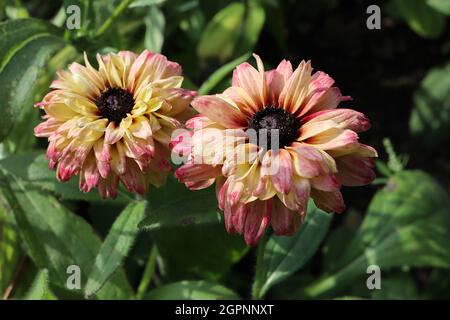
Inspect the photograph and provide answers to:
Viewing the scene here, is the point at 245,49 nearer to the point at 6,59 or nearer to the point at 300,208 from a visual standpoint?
the point at 6,59

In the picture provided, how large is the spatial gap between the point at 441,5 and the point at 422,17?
0.30 ft

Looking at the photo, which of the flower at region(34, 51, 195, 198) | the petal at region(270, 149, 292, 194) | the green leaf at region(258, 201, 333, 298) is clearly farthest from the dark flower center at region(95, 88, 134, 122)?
the green leaf at region(258, 201, 333, 298)

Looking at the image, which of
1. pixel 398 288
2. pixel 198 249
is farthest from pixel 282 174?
pixel 398 288

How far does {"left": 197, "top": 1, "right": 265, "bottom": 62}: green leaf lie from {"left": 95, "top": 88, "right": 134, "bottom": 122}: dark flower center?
0.85 meters

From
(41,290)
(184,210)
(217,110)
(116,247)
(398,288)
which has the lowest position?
(398,288)

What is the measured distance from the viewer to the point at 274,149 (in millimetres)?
1242

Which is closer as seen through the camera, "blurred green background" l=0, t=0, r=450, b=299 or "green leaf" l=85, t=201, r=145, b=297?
"green leaf" l=85, t=201, r=145, b=297

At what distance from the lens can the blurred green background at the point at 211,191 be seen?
5.74 feet

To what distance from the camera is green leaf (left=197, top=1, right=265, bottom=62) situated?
225cm

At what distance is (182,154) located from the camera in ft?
4.25

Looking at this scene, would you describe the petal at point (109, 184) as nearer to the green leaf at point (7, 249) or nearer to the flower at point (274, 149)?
the flower at point (274, 149)

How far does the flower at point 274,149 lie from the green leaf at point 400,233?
70cm

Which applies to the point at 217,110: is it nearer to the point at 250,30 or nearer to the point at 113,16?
the point at 113,16

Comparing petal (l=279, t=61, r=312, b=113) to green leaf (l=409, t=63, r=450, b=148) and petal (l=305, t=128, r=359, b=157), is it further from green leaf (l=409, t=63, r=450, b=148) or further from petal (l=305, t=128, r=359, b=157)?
green leaf (l=409, t=63, r=450, b=148)
